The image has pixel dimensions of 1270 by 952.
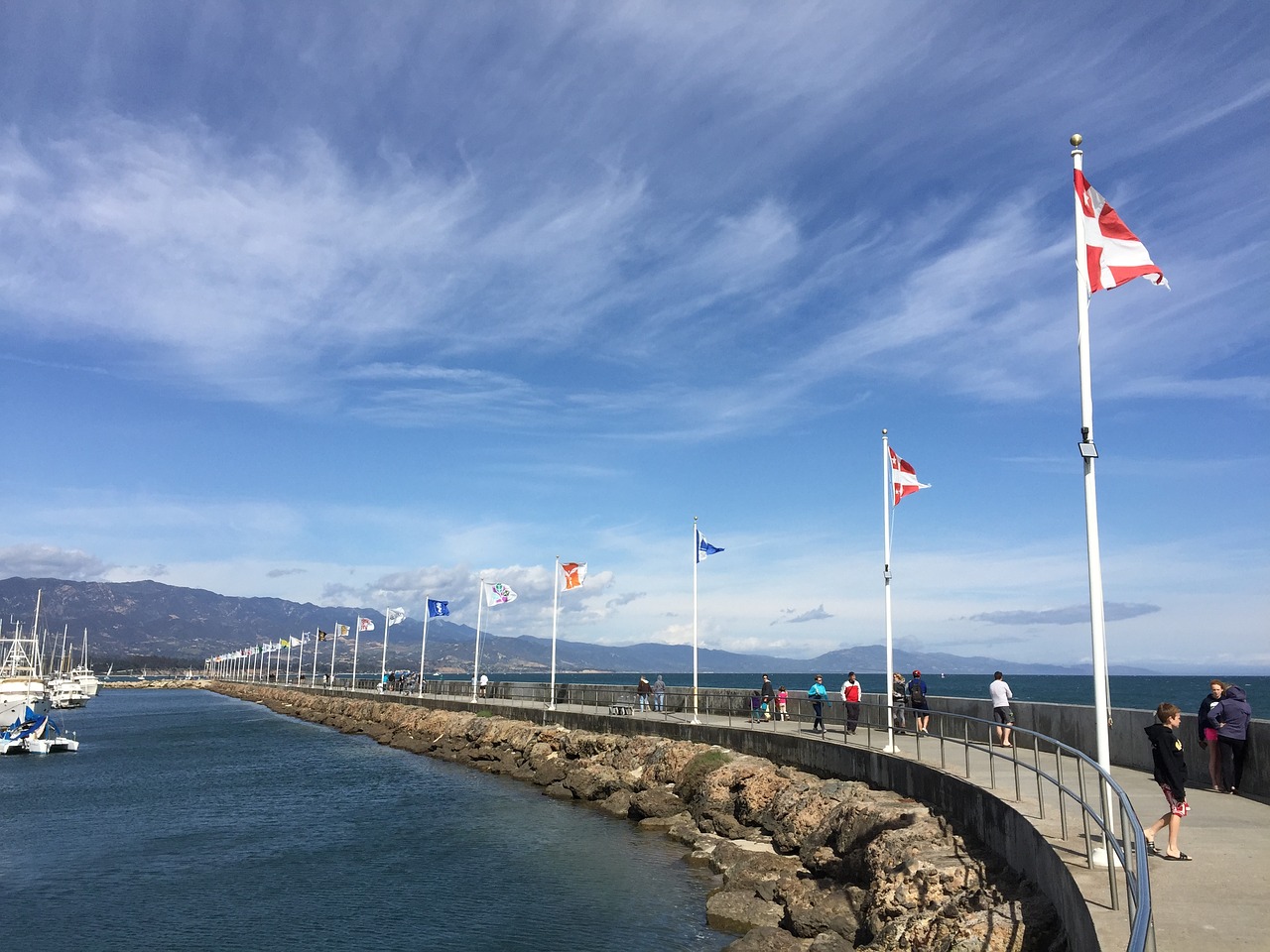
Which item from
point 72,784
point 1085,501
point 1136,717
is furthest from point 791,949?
point 72,784

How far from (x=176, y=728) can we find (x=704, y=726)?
55133mm

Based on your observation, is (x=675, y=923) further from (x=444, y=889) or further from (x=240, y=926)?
(x=240, y=926)

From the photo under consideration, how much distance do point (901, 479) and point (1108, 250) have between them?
37.0 feet

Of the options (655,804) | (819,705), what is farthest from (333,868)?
(819,705)

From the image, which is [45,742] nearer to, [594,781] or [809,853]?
[594,781]

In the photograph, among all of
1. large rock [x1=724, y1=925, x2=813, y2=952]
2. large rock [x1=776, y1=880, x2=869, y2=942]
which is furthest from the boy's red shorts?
large rock [x1=724, y1=925, x2=813, y2=952]

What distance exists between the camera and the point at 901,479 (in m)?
22.0

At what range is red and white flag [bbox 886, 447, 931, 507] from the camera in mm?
A: 21828

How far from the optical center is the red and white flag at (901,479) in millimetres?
21828

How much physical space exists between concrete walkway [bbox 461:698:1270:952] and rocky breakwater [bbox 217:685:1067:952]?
96 centimetres

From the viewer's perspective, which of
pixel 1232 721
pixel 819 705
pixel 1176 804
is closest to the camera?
pixel 1176 804

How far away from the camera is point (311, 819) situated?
29.1m

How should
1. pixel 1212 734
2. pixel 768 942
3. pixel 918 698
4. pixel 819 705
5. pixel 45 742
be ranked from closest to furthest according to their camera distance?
pixel 1212 734 < pixel 768 942 < pixel 918 698 < pixel 819 705 < pixel 45 742

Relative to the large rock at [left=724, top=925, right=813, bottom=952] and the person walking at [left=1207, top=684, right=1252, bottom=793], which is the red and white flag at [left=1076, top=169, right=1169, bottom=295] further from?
the large rock at [left=724, top=925, right=813, bottom=952]
